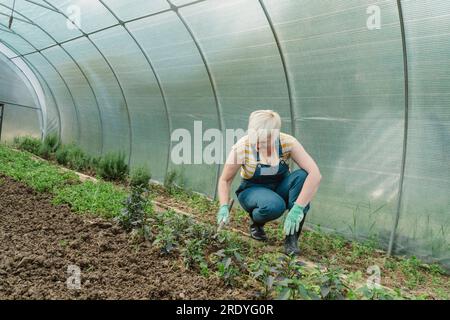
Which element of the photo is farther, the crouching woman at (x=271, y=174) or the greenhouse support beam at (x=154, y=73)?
the greenhouse support beam at (x=154, y=73)

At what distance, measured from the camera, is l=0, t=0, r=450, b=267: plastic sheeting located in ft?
12.0

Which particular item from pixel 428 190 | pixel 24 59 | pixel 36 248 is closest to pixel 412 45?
pixel 428 190

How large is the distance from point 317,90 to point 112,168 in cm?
405

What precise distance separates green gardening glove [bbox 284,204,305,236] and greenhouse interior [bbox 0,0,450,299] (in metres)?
0.37

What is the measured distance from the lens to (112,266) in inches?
107

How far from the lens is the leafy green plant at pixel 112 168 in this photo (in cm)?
693

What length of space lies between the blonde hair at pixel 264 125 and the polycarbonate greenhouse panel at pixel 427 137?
144cm

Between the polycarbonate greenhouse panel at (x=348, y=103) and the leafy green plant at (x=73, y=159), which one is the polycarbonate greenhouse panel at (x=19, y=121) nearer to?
the leafy green plant at (x=73, y=159)

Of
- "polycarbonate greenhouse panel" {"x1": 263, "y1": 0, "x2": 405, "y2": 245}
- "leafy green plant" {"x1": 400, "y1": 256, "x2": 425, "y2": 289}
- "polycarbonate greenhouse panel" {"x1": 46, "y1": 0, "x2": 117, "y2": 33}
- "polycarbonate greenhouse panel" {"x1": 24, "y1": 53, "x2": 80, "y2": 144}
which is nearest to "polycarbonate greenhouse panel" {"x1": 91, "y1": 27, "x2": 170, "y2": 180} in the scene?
"polycarbonate greenhouse panel" {"x1": 46, "y1": 0, "x2": 117, "y2": 33}

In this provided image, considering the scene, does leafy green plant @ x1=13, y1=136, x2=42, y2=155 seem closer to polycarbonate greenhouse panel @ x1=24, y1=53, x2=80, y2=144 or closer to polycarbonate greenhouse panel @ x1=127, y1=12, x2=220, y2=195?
polycarbonate greenhouse panel @ x1=24, y1=53, x2=80, y2=144

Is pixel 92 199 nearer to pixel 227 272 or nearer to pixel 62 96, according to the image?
pixel 227 272

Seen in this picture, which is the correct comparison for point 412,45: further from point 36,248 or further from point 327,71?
point 36,248

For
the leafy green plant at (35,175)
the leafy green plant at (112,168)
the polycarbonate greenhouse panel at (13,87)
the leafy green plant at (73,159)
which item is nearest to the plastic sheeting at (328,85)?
the leafy green plant at (112,168)
